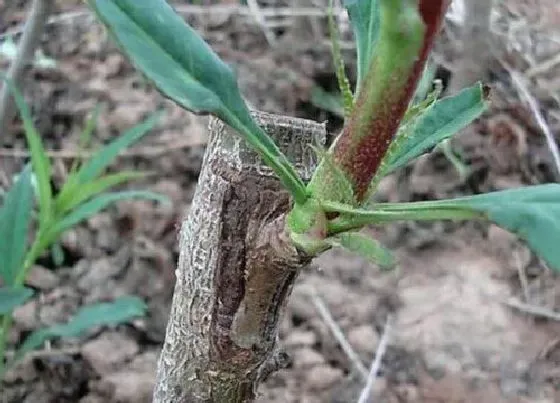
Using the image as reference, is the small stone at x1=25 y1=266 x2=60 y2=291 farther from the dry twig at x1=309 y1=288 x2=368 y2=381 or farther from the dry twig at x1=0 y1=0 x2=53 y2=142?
the dry twig at x1=309 y1=288 x2=368 y2=381

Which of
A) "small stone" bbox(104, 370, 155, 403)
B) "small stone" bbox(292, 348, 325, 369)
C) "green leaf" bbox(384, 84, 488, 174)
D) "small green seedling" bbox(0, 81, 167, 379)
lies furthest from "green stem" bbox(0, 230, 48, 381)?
"green leaf" bbox(384, 84, 488, 174)

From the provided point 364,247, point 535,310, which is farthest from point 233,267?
point 535,310

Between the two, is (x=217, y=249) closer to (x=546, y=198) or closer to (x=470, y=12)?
(x=546, y=198)

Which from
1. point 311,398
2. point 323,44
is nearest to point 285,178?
point 311,398

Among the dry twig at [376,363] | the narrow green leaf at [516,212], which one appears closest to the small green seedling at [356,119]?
the narrow green leaf at [516,212]

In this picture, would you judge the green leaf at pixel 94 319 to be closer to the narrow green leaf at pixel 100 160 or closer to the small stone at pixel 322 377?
the narrow green leaf at pixel 100 160

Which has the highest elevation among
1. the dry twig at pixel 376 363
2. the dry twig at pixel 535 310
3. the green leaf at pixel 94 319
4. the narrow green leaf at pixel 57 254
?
the green leaf at pixel 94 319
